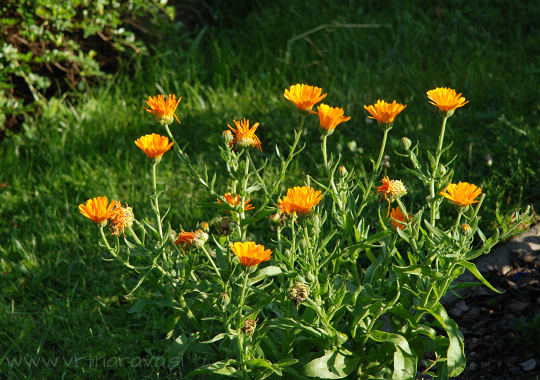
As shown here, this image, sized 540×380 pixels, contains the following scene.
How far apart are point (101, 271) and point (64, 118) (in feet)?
4.28

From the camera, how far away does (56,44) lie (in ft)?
12.1

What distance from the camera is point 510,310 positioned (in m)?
2.52

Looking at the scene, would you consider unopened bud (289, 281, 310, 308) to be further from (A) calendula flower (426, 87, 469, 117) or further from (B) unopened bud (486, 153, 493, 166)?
(B) unopened bud (486, 153, 493, 166)

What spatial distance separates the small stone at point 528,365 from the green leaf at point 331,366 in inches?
31.6

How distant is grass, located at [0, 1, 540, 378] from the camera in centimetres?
258

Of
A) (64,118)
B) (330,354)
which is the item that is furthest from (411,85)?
(330,354)

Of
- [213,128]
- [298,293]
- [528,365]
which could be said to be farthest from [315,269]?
[213,128]

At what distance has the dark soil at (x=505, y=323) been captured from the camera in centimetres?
→ 227

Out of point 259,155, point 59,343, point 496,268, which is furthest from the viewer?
point 259,155

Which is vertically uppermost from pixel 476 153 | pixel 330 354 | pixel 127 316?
pixel 330 354

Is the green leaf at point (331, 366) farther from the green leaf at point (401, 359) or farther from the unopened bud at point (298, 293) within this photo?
the unopened bud at point (298, 293)

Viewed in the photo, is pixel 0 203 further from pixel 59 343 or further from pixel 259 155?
pixel 259 155

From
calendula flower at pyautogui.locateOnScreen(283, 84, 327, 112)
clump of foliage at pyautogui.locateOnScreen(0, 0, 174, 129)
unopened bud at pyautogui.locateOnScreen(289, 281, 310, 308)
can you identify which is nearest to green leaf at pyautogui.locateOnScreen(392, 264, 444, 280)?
unopened bud at pyautogui.locateOnScreen(289, 281, 310, 308)

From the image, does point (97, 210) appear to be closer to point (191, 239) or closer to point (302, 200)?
point (191, 239)
